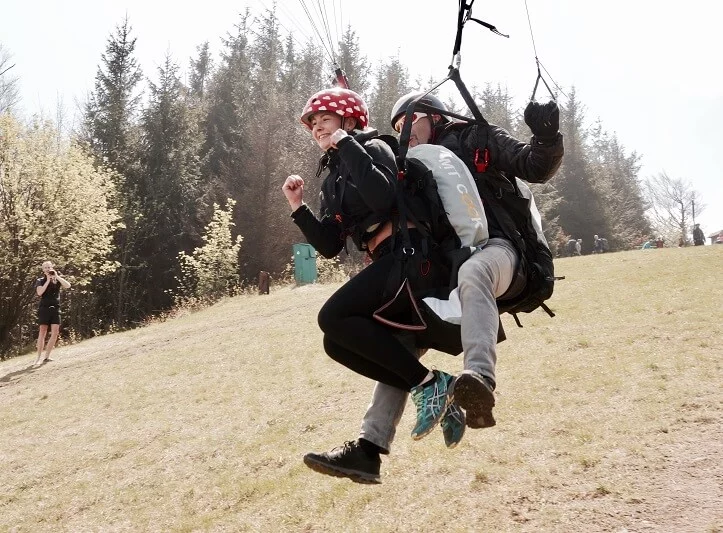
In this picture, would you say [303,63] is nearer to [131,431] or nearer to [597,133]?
[597,133]

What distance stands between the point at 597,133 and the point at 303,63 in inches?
1127

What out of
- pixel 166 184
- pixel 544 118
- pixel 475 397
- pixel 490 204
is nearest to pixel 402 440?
pixel 490 204

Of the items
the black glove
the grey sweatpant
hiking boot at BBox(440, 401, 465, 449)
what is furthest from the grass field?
the black glove

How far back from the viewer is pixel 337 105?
3143mm

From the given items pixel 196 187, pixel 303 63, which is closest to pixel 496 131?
pixel 196 187

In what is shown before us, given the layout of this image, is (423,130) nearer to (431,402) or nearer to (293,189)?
(293,189)

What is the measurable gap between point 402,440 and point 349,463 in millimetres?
4179

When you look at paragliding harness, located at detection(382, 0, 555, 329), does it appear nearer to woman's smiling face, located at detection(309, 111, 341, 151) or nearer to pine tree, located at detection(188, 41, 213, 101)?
woman's smiling face, located at detection(309, 111, 341, 151)

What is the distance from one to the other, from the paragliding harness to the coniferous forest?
15976 millimetres

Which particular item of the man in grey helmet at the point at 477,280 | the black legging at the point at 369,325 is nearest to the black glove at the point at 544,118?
the man in grey helmet at the point at 477,280

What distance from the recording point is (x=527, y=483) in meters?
5.48

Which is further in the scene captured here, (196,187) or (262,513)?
(196,187)

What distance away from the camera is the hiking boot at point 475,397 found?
2430 millimetres

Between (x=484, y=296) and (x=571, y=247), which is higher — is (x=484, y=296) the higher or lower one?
the lower one
